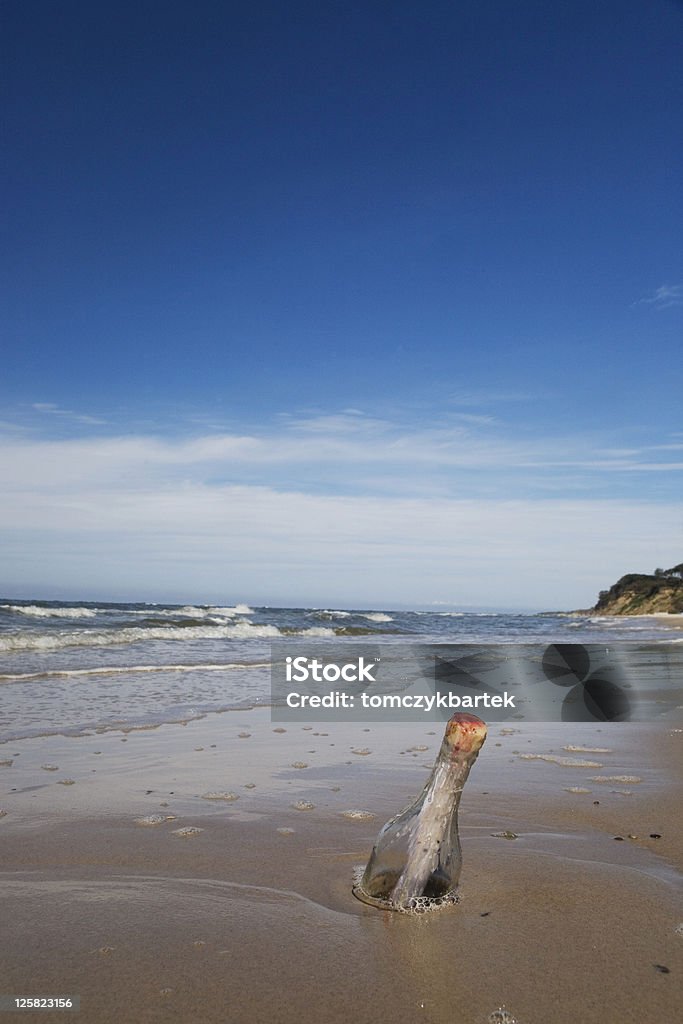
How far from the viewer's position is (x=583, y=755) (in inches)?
249

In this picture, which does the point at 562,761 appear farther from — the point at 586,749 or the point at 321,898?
the point at 321,898

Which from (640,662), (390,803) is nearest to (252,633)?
(640,662)

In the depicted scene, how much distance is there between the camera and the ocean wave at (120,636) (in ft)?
55.9

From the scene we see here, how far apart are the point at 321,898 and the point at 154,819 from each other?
63.9 inches

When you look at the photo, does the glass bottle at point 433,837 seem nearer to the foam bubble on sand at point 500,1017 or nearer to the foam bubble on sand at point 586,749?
the foam bubble on sand at point 500,1017

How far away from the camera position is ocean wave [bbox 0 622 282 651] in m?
17.0

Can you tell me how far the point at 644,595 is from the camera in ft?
177

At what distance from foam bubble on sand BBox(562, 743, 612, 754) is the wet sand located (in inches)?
25.5

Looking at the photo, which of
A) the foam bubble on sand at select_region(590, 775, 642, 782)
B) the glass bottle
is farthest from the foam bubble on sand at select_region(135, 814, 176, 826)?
the foam bubble on sand at select_region(590, 775, 642, 782)

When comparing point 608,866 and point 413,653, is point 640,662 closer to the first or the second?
point 413,653

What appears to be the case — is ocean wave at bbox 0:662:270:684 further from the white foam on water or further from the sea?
the white foam on water

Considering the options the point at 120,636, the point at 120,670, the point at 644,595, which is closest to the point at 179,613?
the point at 120,636

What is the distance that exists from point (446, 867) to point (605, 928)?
0.59m

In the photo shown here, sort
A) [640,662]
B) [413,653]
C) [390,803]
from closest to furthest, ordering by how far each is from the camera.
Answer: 1. [390,803]
2. [640,662]
3. [413,653]
